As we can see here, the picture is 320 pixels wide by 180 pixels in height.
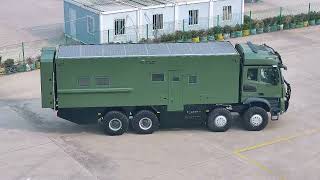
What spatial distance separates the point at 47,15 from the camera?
4428 cm

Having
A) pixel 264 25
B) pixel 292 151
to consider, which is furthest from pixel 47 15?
pixel 292 151

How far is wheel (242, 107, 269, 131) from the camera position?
2405 centimetres

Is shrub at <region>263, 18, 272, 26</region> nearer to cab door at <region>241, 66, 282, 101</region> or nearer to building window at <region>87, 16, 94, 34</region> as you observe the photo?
building window at <region>87, 16, 94, 34</region>

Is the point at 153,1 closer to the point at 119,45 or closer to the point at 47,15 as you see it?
the point at 47,15

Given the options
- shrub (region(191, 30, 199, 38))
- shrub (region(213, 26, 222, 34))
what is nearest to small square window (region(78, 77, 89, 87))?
shrub (region(191, 30, 199, 38))

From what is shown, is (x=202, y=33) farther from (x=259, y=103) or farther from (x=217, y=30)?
(x=259, y=103)

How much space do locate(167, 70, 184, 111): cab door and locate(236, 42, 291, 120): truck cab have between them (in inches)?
89.9

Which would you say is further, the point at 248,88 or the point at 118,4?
the point at 118,4

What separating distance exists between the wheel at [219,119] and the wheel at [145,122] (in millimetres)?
2004

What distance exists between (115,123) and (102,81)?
5.40 feet

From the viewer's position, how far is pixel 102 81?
76.0 feet

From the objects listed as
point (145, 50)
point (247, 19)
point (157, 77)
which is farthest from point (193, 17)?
point (157, 77)

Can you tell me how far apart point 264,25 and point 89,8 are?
36.6 ft

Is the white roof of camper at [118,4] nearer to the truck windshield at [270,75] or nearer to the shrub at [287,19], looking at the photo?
the shrub at [287,19]
